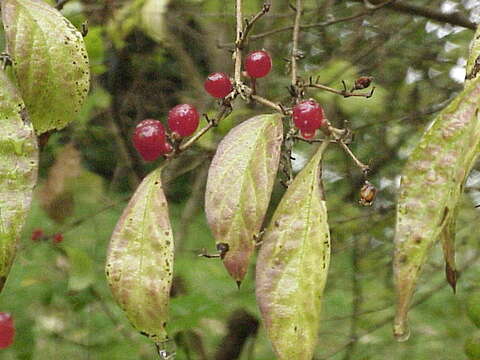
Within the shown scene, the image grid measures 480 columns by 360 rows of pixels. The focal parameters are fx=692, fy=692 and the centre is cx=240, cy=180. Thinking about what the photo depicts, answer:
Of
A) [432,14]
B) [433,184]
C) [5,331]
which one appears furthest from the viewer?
[432,14]

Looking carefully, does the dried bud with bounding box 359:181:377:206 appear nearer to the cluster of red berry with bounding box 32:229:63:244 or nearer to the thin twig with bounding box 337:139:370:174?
the thin twig with bounding box 337:139:370:174

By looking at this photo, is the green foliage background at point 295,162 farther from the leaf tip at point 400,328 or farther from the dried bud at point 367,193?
the leaf tip at point 400,328

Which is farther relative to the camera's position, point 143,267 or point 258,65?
point 258,65

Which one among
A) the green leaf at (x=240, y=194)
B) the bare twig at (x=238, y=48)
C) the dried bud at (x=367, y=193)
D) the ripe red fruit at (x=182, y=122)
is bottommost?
the dried bud at (x=367, y=193)

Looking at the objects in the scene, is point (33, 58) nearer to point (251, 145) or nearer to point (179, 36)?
point (251, 145)

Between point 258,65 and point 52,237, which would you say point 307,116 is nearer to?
point 258,65

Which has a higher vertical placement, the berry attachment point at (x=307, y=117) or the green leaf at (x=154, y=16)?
the berry attachment point at (x=307, y=117)

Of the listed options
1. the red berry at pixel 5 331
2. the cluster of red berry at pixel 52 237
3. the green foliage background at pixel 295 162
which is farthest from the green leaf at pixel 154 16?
the red berry at pixel 5 331

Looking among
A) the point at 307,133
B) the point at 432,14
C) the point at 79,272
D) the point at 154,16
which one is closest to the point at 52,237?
the point at 79,272
